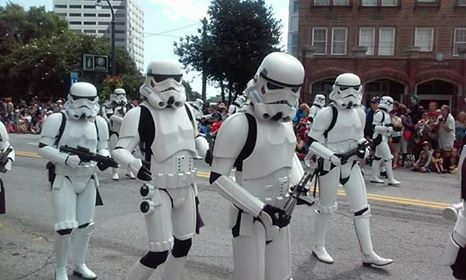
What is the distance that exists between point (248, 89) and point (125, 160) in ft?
3.73

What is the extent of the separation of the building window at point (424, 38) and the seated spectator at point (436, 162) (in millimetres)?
17585

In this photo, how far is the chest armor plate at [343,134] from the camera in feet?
18.4

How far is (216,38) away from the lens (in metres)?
33.5

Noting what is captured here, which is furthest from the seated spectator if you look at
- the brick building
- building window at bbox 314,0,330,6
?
building window at bbox 314,0,330,6

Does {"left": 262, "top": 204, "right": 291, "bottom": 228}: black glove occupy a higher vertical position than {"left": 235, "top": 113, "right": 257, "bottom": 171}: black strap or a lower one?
lower

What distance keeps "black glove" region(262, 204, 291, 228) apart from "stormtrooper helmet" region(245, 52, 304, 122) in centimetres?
62

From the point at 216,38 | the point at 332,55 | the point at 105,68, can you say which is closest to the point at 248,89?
the point at 105,68

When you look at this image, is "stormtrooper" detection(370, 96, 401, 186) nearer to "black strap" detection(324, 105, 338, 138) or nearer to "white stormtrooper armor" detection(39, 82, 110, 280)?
"black strap" detection(324, 105, 338, 138)

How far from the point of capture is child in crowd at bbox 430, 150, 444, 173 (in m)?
13.1

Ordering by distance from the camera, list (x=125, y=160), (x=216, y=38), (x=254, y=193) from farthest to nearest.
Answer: (x=216, y=38)
(x=125, y=160)
(x=254, y=193)

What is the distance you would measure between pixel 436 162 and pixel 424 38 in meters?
18.1

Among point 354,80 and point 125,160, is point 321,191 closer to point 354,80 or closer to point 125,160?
point 354,80

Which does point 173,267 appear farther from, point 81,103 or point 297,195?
point 81,103

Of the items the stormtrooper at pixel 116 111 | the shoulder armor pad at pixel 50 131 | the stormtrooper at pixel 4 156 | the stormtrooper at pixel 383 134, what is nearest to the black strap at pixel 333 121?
the shoulder armor pad at pixel 50 131
